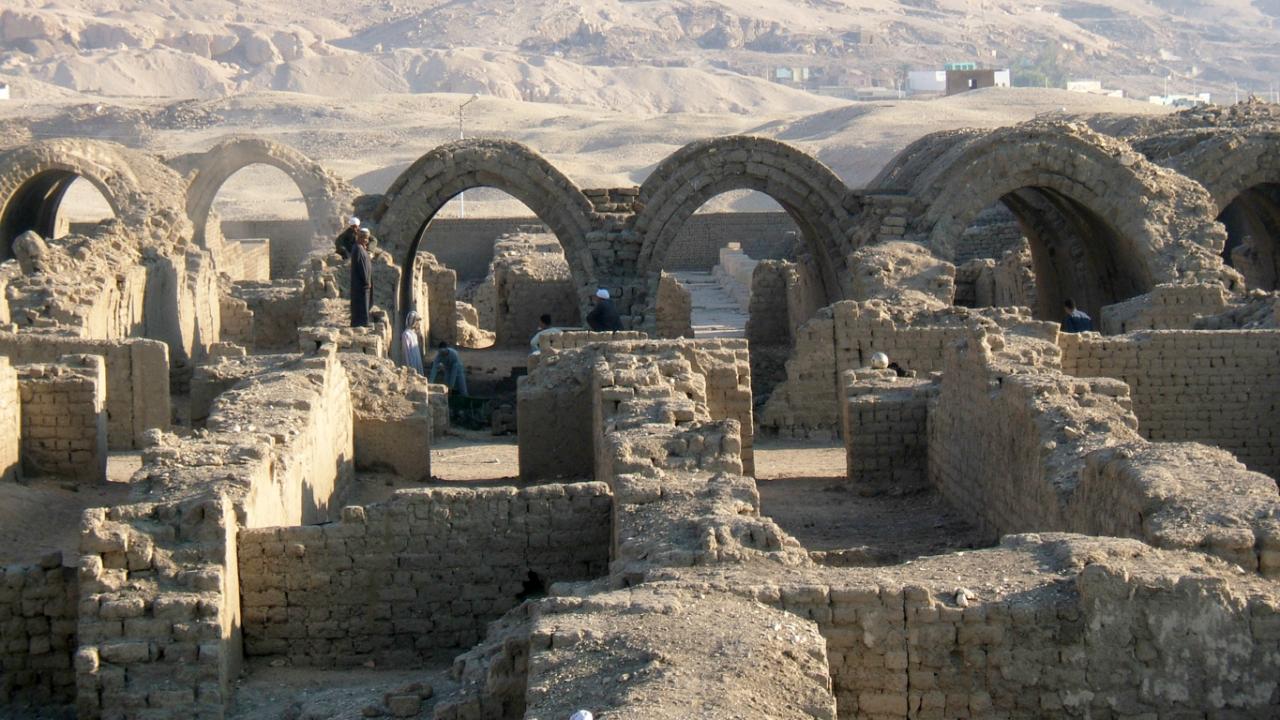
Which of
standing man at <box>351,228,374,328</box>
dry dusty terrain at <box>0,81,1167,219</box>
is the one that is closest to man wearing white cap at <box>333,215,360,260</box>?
standing man at <box>351,228,374,328</box>

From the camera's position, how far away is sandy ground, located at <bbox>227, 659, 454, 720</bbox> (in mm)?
9023

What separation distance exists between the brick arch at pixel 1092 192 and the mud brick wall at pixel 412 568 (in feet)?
42.0

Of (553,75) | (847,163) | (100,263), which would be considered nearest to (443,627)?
(100,263)

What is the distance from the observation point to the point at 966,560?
8906mm

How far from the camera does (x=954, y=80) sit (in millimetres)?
77188

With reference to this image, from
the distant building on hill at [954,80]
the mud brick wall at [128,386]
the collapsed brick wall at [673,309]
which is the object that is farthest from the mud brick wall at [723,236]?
the distant building on hill at [954,80]

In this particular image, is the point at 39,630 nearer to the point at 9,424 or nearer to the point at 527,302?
the point at 9,424

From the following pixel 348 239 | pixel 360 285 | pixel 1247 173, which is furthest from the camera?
pixel 1247 173

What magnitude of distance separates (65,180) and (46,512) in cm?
2043

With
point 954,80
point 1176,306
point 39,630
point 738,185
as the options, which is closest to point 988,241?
point 738,185

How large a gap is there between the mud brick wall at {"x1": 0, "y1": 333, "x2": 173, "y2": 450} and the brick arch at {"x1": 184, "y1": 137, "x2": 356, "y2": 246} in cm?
1634

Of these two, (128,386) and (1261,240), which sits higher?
(1261,240)

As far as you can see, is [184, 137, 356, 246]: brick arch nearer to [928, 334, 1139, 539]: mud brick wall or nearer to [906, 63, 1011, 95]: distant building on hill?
[928, 334, 1139, 539]: mud brick wall

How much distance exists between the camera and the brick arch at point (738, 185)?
24.8m
